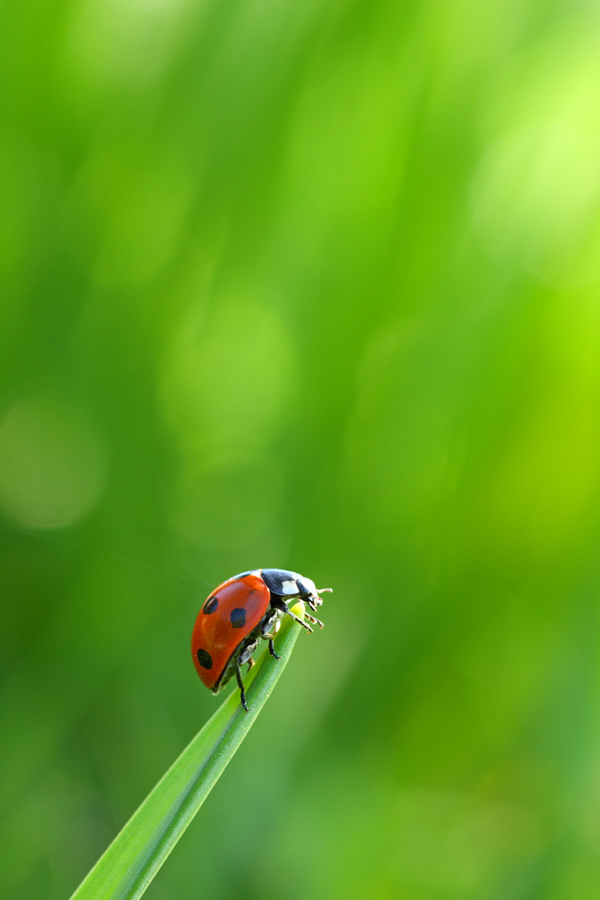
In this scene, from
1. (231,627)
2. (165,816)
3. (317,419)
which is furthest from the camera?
(317,419)

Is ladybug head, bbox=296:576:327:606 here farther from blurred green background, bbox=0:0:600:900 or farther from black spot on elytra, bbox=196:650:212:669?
blurred green background, bbox=0:0:600:900

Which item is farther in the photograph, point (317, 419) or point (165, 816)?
point (317, 419)

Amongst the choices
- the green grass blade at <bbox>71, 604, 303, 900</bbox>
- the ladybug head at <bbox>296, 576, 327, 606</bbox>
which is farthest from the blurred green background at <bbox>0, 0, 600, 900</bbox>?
the green grass blade at <bbox>71, 604, 303, 900</bbox>

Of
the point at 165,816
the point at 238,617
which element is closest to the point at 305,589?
the point at 238,617

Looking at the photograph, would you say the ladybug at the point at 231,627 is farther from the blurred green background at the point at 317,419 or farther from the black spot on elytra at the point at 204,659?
the blurred green background at the point at 317,419

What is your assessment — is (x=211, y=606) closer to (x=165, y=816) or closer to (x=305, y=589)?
(x=305, y=589)

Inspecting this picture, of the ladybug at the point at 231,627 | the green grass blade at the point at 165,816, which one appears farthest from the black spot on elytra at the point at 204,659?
the green grass blade at the point at 165,816
